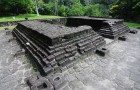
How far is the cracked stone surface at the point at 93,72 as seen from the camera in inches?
105

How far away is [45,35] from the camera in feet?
12.0

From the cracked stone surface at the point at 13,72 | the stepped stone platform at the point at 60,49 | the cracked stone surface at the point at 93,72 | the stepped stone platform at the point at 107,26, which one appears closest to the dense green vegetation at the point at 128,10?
the stepped stone platform at the point at 107,26

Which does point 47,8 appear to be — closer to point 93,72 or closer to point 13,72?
point 13,72

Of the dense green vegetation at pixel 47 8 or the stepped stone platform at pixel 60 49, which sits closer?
the stepped stone platform at pixel 60 49

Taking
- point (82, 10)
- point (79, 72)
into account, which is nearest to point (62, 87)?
point (79, 72)

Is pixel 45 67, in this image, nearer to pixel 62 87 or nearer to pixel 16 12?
pixel 62 87

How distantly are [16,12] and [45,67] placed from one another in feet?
76.1

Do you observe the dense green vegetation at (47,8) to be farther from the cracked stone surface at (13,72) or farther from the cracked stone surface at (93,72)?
the cracked stone surface at (93,72)

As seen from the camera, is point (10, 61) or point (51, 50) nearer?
point (51, 50)

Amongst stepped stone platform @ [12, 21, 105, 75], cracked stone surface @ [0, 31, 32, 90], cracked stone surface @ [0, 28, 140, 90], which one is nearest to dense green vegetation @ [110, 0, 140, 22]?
cracked stone surface @ [0, 28, 140, 90]

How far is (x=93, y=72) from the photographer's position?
3230mm

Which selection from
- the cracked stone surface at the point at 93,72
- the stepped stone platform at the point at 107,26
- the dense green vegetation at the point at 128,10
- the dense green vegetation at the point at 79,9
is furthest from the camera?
the dense green vegetation at the point at 79,9

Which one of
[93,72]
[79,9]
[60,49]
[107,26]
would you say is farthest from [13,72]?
[79,9]

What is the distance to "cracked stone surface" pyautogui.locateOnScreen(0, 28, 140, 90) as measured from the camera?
8.79 feet
